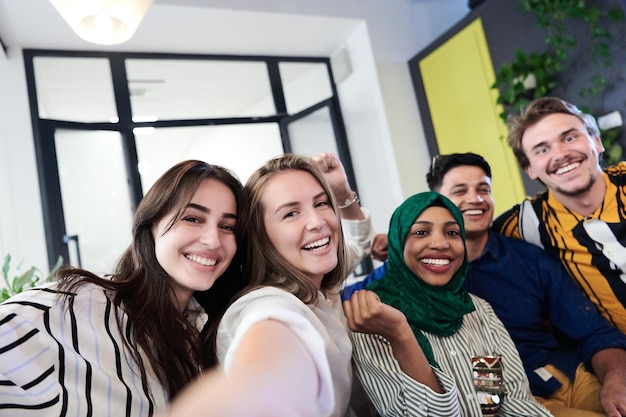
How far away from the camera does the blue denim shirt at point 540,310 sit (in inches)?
60.1

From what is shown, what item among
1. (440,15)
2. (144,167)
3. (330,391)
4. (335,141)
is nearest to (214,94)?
(144,167)

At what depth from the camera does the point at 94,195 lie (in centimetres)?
355

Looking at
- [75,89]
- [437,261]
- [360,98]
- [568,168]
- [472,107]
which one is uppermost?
[75,89]

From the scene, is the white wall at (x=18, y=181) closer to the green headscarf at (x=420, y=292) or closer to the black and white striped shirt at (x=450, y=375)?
the green headscarf at (x=420, y=292)

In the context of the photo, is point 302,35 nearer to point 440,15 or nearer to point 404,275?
point 440,15

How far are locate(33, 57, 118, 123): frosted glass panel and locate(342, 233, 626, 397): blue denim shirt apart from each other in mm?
2854

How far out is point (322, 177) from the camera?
1.29 meters

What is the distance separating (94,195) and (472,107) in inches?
113

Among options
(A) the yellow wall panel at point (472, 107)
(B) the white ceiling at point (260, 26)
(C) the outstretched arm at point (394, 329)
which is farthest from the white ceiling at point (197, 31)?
(C) the outstretched arm at point (394, 329)

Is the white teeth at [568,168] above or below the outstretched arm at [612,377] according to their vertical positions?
above

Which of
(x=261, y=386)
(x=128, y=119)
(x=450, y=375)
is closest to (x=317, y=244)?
(x=450, y=375)

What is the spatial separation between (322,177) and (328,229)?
164mm

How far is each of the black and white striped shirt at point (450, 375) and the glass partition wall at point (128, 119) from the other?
111 inches

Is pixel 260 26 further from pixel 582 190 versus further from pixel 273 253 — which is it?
pixel 273 253
